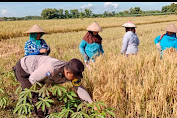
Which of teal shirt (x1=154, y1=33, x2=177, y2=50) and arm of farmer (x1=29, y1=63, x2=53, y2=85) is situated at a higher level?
teal shirt (x1=154, y1=33, x2=177, y2=50)

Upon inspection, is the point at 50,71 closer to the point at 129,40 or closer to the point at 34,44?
the point at 34,44

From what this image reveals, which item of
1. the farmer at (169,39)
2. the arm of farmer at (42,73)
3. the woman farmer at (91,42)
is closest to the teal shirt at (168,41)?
the farmer at (169,39)

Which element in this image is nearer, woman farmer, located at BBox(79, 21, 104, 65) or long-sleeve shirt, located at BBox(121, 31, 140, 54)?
woman farmer, located at BBox(79, 21, 104, 65)

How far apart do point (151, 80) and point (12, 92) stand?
7.69 feet

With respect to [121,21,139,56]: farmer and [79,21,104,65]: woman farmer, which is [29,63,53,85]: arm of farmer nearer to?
[79,21,104,65]: woman farmer

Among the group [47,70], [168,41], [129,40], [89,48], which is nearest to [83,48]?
[89,48]

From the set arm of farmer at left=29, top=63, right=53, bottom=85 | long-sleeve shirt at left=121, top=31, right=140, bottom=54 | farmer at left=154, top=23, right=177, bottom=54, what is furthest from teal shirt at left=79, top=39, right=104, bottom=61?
arm of farmer at left=29, top=63, right=53, bottom=85

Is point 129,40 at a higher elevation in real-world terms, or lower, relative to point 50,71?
higher

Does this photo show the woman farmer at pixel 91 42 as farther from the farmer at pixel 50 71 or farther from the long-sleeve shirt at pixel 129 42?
the farmer at pixel 50 71

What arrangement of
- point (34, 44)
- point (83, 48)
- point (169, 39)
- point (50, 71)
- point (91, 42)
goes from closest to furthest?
1. point (50, 71)
2. point (34, 44)
3. point (91, 42)
4. point (83, 48)
5. point (169, 39)

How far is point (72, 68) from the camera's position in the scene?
1734mm

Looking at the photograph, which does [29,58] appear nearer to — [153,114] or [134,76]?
[134,76]


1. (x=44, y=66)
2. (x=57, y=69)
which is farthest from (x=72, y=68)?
(x=44, y=66)

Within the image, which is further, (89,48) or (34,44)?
(89,48)
